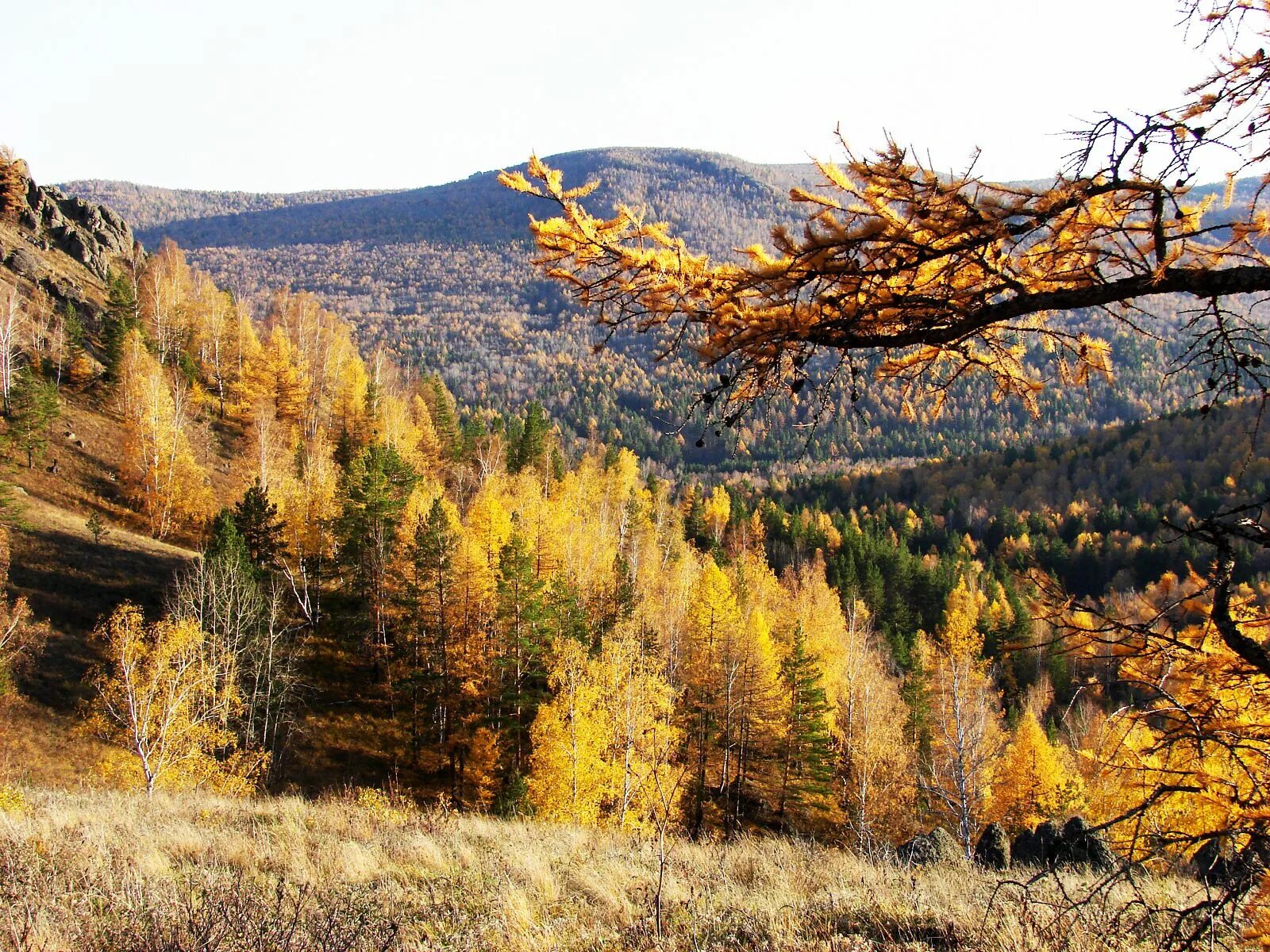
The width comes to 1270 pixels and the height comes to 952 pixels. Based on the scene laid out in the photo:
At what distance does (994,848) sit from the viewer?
455 inches

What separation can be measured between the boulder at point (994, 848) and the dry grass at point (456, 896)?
3.90 meters

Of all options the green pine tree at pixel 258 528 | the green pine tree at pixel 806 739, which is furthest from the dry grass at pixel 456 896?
the green pine tree at pixel 258 528

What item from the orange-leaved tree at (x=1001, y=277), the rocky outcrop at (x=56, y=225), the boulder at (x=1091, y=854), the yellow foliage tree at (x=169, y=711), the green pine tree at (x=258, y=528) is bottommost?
the yellow foliage tree at (x=169, y=711)

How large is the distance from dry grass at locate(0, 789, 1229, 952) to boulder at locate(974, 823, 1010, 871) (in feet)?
12.8

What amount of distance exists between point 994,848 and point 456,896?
9.65 metres

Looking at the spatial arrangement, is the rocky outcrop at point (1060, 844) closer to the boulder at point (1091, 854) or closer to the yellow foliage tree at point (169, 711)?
the boulder at point (1091, 854)

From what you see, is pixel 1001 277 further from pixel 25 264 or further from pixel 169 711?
pixel 25 264

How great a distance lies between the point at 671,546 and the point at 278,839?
49.5 m

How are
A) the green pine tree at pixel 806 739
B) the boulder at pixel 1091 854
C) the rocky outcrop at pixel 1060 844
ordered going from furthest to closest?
the green pine tree at pixel 806 739, the rocky outcrop at pixel 1060 844, the boulder at pixel 1091 854

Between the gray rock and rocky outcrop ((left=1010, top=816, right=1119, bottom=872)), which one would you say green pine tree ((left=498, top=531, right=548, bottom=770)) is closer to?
rocky outcrop ((left=1010, top=816, right=1119, bottom=872))

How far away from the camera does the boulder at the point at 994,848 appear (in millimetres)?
10969

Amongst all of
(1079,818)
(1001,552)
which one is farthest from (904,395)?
(1001,552)

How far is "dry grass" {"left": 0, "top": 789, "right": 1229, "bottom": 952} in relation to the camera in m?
4.46

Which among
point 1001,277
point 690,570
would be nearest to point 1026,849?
point 1001,277
